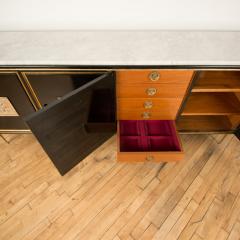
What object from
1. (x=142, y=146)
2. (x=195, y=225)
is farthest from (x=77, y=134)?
(x=195, y=225)

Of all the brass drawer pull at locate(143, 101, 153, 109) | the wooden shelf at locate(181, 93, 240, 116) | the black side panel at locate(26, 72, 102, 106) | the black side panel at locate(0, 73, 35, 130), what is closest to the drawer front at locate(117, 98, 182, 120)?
the brass drawer pull at locate(143, 101, 153, 109)

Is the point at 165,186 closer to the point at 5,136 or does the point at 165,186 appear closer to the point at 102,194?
the point at 102,194

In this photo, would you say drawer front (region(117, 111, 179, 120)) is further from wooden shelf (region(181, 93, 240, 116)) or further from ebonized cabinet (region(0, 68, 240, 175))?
wooden shelf (region(181, 93, 240, 116))

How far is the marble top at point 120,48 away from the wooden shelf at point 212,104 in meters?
0.45

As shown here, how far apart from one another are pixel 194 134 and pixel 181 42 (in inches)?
34.0

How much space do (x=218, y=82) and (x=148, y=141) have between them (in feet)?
2.11

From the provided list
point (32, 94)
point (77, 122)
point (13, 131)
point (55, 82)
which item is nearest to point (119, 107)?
point (77, 122)

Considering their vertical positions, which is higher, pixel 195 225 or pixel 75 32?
pixel 75 32

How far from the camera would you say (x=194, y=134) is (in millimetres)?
1692

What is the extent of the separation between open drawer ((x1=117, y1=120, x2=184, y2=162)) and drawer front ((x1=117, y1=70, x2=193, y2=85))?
396 mm

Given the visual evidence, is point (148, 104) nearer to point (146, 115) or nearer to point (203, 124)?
point (146, 115)

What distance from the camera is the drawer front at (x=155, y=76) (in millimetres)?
1085
